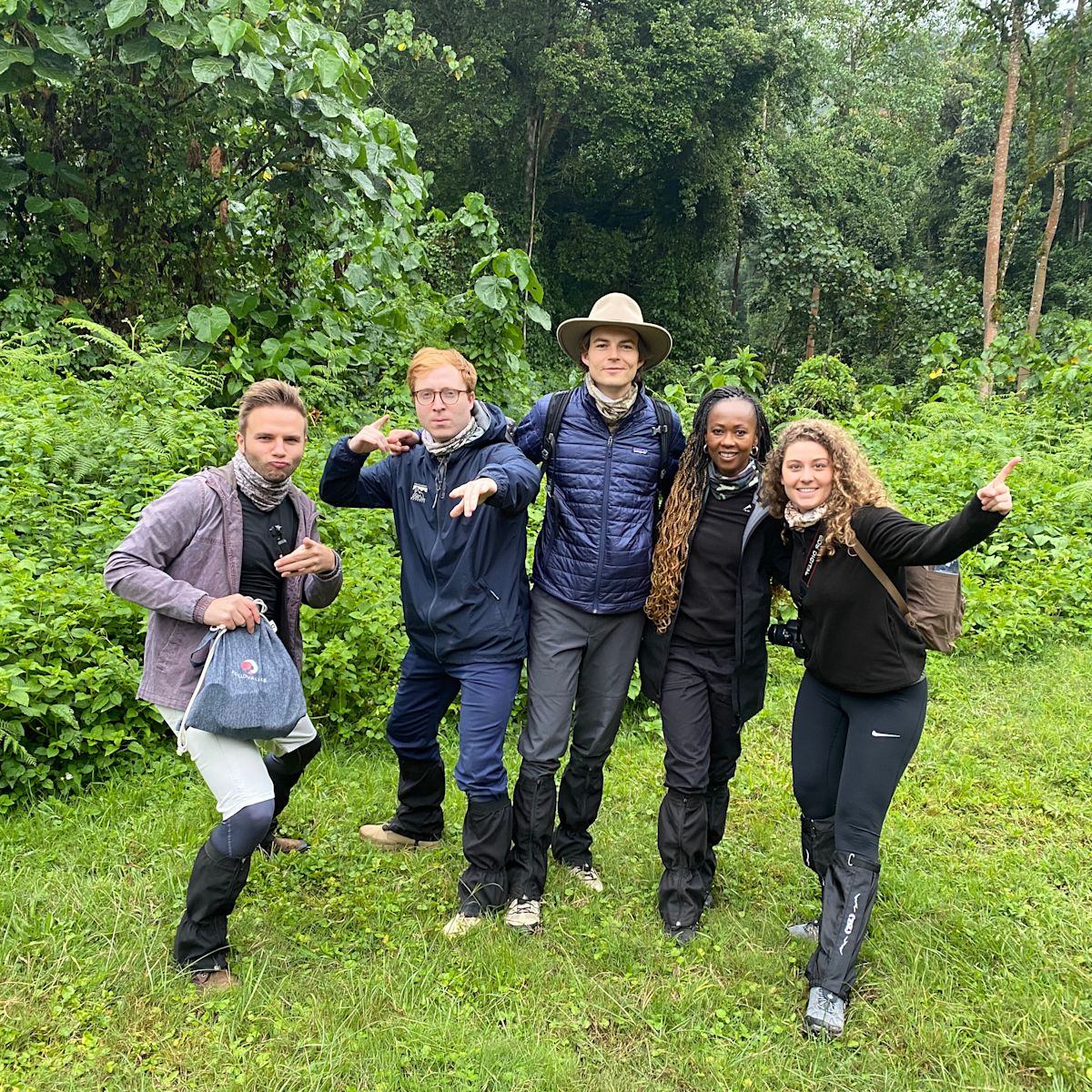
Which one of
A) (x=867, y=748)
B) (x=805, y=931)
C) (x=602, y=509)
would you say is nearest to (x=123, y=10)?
(x=602, y=509)

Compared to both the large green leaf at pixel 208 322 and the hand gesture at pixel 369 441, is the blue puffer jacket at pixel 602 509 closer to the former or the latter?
the hand gesture at pixel 369 441

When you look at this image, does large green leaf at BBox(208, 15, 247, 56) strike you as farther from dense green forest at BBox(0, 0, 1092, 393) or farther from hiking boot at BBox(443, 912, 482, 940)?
hiking boot at BBox(443, 912, 482, 940)

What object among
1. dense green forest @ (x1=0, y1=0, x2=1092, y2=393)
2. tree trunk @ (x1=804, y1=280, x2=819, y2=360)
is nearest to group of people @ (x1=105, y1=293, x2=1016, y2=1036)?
dense green forest @ (x1=0, y1=0, x2=1092, y2=393)

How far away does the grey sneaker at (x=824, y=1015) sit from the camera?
2662 mm

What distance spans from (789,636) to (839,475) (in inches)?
25.5

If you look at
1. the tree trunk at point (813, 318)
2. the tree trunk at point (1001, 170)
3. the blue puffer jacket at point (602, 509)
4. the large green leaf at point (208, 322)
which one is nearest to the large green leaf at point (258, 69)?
the large green leaf at point (208, 322)

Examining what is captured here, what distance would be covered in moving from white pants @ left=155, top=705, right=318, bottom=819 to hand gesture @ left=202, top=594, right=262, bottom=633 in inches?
12.6

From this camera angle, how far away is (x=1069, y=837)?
3.98 m

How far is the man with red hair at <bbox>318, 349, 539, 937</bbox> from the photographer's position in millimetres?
3062

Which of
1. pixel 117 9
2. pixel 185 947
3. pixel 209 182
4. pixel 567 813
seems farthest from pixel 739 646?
pixel 209 182

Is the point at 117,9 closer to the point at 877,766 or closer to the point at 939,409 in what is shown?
the point at 877,766

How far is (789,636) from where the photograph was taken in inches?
123

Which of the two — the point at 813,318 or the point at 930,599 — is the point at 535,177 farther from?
the point at 930,599

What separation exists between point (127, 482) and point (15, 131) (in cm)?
378
